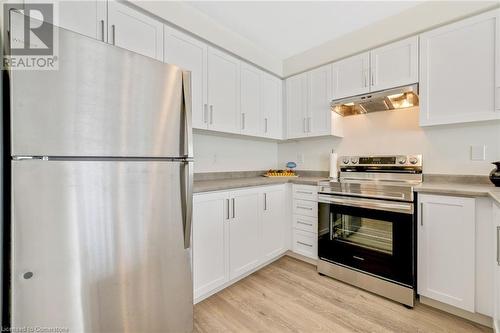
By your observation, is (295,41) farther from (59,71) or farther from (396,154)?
(59,71)

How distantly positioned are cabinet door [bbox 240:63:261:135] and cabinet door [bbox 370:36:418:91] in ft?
4.04

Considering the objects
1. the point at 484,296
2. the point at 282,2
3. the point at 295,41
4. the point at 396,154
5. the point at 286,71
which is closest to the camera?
the point at 484,296

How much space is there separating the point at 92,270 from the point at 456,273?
2336 millimetres

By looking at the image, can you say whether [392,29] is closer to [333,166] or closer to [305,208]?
[333,166]

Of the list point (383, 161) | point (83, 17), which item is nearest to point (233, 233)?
point (383, 161)

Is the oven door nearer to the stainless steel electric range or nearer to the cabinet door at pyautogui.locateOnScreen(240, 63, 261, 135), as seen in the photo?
the stainless steel electric range

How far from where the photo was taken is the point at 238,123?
2.45 m

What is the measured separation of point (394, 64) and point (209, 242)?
2380 millimetres

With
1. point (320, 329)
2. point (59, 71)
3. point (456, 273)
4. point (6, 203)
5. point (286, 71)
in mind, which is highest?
point (286, 71)

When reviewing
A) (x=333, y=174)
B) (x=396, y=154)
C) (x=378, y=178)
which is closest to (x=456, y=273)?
(x=378, y=178)

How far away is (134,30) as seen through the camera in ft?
5.37

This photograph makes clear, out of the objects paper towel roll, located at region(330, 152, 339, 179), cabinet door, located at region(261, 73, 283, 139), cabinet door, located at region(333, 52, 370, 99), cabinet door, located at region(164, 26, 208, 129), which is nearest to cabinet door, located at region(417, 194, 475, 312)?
paper towel roll, located at region(330, 152, 339, 179)

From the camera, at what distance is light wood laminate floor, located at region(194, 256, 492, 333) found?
154cm

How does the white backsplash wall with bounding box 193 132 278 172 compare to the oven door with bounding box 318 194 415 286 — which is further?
the white backsplash wall with bounding box 193 132 278 172
